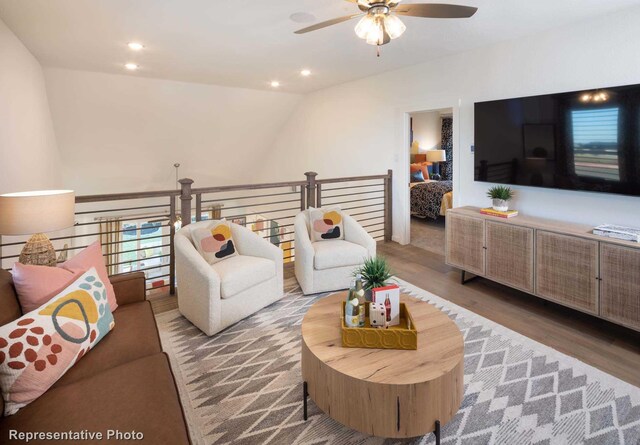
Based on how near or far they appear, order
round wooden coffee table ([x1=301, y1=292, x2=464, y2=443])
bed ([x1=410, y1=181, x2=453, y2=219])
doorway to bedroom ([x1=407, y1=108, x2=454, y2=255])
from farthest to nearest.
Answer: bed ([x1=410, y1=181, x2=453, y2=219])
doorway to bedroom ([x1=407, y1=108, x2=454, y2=255])
round wooden coffee table ([x1=301, y1=292, x2=464, y2=443])

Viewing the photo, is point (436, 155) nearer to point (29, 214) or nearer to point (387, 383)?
point (387, 383)

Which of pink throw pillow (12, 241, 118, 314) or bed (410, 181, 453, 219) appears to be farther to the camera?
bed (410, 181, 453, 219)

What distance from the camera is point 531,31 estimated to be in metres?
3.26

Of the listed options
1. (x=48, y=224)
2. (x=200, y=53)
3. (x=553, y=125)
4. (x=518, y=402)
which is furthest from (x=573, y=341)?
(x=200, y=53)

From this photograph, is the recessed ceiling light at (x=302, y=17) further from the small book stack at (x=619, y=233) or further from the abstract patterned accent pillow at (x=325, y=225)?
the small book stack at (x=619, y=233)

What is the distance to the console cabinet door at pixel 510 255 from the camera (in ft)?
9.90

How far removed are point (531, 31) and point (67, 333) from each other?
416cm

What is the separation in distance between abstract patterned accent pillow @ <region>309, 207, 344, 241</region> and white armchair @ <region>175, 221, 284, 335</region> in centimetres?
64

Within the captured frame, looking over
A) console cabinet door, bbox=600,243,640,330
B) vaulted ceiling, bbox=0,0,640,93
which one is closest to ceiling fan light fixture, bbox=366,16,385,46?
vaulted ceiling, bbox=0,0,640,93

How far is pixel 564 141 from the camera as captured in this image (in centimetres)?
303

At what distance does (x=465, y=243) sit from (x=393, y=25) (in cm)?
233

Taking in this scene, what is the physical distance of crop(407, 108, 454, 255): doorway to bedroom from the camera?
5.51 m

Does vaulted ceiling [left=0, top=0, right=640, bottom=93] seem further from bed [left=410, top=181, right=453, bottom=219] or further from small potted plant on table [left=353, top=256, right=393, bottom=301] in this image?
bed [left=410, top=181, right=453, bottom=219]

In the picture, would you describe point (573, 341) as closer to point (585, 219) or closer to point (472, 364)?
point (472, 364)
